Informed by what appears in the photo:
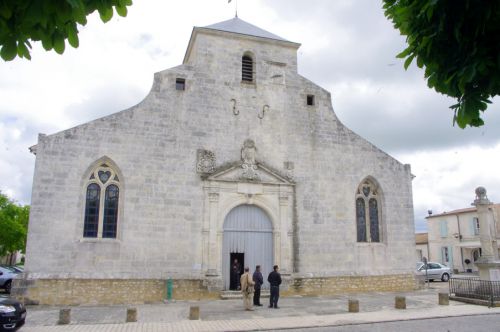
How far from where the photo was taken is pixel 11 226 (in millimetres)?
32438

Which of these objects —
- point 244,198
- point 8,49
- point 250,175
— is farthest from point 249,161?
point 8,49

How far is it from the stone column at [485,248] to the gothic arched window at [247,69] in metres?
9.85

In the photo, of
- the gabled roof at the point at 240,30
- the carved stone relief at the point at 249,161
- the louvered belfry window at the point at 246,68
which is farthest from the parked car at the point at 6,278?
the louvered belfry window at the point at 246,68

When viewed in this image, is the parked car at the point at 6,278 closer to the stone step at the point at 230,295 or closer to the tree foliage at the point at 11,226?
the stone step at the point at 230,295

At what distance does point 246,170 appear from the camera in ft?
52.3

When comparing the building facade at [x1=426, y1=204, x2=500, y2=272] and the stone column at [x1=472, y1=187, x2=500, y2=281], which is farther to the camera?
the building facade at [x1=426, y1=204, x2=500, y2=272]

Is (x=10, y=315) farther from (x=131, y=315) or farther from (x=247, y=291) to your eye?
(x=247, y=291)

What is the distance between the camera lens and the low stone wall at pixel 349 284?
15.6 m

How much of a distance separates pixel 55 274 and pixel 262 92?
988cm

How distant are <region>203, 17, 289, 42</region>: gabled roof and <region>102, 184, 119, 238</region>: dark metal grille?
24.0 feet

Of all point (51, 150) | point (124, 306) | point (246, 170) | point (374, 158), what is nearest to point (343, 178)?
point (374, 158)

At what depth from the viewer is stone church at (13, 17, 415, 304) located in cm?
1382

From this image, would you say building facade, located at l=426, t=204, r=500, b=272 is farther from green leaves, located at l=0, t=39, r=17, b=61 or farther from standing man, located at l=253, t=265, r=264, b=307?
green leaves, located at l=0, t=39, r=17, b=61

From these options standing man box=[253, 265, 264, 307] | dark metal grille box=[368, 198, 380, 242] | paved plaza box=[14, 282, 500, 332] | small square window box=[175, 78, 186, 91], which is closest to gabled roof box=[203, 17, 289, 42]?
small square window box=[175, 78, 186, 91]
